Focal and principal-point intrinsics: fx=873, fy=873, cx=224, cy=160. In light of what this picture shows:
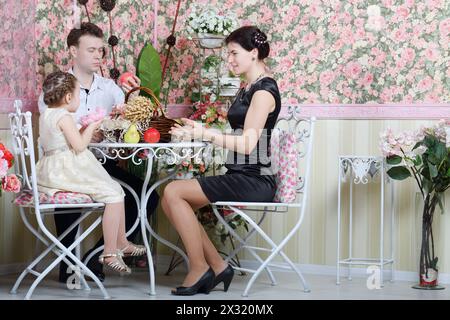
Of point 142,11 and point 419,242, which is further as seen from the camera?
point 142,11

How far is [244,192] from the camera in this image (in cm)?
435

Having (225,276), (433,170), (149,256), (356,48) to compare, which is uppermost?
(356,48)

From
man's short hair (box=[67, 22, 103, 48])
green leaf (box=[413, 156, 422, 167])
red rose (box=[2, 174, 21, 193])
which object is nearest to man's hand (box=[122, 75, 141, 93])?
man's short hair (box=[67, 22, 103, 48])

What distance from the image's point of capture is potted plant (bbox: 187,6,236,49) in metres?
5.27

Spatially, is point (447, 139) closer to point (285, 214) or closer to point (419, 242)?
point (419, 242)

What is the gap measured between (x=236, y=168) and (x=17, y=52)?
5.00ft

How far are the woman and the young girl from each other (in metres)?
0.29

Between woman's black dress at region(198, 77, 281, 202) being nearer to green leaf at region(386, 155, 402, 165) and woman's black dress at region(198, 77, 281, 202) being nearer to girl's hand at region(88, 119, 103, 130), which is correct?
girl's hand at region(88, 119, 103, 130)

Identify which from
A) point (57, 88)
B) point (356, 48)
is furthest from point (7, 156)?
point (356, 48)

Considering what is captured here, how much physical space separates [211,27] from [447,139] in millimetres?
1565

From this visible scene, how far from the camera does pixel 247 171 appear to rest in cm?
440

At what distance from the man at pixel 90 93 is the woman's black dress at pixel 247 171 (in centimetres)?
72

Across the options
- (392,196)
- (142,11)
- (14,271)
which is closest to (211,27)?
(142,11)

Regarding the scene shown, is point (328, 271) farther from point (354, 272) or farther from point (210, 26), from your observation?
point (210, 26)
